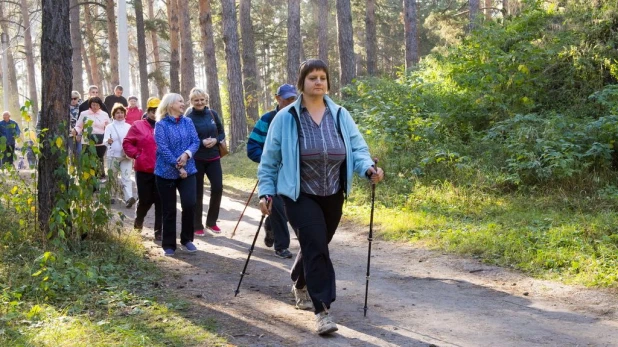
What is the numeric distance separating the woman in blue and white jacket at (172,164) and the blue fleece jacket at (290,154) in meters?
3.06

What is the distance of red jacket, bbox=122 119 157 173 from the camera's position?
9.23m

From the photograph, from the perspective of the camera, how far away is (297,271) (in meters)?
5.87

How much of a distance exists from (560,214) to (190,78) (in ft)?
51.2

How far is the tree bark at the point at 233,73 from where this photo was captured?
20562 millimetres

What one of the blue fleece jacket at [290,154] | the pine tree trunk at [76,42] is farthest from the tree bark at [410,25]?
the blue fleece jacket at [290,154]

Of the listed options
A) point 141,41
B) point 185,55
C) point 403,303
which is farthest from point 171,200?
point 141,41

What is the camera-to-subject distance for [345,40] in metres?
20.9

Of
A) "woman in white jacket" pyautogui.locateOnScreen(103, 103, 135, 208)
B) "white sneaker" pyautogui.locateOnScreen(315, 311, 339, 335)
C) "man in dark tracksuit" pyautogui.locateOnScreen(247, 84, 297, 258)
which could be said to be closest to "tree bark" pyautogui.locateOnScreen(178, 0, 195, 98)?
"woman in white jacket" pyautogui.locateOnScreen(103, 103, 135, 208)

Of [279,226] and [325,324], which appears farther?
[279,226]

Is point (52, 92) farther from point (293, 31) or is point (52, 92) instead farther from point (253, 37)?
point (253, 37)

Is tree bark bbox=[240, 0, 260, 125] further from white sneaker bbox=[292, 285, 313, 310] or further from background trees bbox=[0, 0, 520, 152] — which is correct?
white sneaker bbox=[292, 285, 313, 310]

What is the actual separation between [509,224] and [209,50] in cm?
1525

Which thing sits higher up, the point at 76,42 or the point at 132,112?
the point at 76,42

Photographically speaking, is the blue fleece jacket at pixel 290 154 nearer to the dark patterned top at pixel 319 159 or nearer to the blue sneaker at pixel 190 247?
the dark patterned top at pixel 319 159
